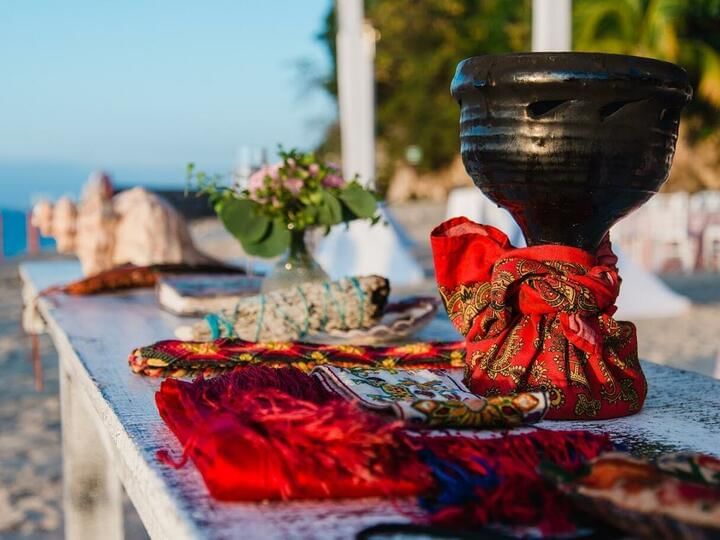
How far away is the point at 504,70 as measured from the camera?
1019mm

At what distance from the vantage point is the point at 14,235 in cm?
1201

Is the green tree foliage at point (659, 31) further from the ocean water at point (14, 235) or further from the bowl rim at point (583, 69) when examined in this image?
the bowl rim at point (583, 69)

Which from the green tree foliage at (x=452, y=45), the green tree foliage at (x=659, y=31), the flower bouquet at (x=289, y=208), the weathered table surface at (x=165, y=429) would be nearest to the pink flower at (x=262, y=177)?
the flower bouquet at (x=289, y=208)

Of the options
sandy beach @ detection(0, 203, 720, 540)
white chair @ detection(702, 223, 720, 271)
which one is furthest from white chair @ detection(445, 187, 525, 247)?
white chair @ detection(702, 223, 720, 271)

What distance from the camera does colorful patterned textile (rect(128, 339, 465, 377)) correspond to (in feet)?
4.13

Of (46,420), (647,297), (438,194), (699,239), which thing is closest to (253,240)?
(46,420)

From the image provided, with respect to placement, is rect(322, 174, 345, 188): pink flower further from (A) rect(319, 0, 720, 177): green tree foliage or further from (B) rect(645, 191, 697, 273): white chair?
(A) rect(319, 0, 720, 177): green tree foliage

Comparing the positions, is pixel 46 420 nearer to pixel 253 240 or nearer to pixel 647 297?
pixel 253 240

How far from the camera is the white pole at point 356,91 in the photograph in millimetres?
6496

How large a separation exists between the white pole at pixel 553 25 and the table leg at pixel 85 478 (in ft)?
9.54

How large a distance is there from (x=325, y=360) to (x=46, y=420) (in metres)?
3.00

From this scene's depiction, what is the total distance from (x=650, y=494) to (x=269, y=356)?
765mm

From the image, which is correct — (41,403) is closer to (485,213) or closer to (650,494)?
(485,213)

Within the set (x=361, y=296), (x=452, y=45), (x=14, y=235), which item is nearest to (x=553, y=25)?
(x=361, y=296)
